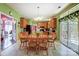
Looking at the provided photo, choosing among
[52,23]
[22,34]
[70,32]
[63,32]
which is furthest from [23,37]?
[70,32]

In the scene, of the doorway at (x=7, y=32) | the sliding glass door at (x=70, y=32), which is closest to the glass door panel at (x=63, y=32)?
→ the sliding glass door at (x=70, y=32)

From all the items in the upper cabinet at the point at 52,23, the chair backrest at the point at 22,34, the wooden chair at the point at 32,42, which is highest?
the upper cabinet at the point at 52,23

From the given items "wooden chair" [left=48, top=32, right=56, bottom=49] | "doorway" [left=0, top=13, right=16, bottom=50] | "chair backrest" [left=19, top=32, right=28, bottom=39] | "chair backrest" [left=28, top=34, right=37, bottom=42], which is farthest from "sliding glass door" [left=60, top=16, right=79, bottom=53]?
"doorway" [left=0, top=13, right=16, bottom=50]

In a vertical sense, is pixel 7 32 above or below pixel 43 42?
above

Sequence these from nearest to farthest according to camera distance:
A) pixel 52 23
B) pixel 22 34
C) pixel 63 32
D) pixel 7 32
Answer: pixel 52 23
pixel 7 32
pixel 22 34
pixel 63 32

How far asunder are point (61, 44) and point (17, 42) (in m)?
1.53

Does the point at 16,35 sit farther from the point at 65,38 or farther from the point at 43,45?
the point at 65,38

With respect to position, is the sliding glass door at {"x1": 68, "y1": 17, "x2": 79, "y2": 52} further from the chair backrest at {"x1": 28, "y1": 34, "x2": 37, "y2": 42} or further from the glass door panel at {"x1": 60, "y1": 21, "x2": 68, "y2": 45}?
the chair backrest at {"x1": 28, "y1": 34, "x2": 37, "y2": 42}

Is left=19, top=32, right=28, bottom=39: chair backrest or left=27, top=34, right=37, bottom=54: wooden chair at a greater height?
left=19, top=32, right=28, bottom=39: chair backrest

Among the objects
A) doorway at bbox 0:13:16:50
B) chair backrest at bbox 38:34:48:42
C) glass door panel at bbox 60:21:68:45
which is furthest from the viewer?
chair backrest at bbox 38:34:48:42

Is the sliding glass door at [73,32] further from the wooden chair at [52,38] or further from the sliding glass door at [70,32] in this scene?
the wooden chair at [52,38]

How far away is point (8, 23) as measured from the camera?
4449mm

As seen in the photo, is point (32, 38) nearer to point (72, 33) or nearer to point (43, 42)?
point (43, 42)

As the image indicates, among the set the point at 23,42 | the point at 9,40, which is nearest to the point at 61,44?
the point at 23,42
